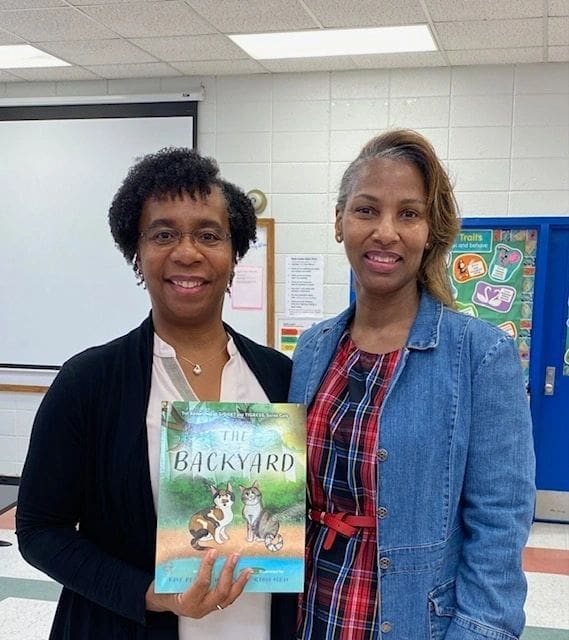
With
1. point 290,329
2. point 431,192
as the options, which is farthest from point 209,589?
point 290,329

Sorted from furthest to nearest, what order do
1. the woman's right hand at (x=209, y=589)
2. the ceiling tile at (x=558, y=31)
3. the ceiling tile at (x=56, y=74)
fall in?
the ceiling tile at (x=56, y=74), the ceiling tile at (x=558, y=31), the woman's right hand at (x=209, y=589)

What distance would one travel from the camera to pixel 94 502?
3.83 ft

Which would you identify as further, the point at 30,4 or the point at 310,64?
the point at 310,64

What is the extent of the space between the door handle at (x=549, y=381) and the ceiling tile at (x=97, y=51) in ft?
9.94

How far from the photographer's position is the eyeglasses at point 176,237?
123cm

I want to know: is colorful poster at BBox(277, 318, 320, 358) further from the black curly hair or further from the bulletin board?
the black curly hair

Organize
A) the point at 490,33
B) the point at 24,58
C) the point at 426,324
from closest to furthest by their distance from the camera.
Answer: the point at 426,324
the point at 490,33
the point at 24,58

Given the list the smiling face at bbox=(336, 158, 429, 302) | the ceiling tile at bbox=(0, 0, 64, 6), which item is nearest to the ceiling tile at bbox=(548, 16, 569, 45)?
the ceiling tile at bbox=(0, 0, 64, 6)

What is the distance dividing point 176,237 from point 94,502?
0.49m

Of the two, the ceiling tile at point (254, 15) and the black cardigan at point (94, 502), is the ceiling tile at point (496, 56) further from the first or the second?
the black cardigan at point (94, 502)

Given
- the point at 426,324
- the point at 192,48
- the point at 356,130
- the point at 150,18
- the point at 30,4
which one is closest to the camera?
the point at 426,324

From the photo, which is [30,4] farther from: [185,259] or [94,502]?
[94,502]

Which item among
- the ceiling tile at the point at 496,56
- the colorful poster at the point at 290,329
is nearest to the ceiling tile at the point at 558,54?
the ceiling tile at the point at 496,56

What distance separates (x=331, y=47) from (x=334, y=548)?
10.2 ft
